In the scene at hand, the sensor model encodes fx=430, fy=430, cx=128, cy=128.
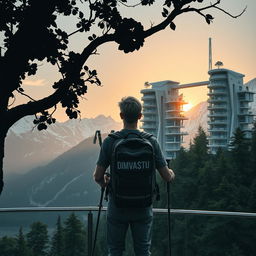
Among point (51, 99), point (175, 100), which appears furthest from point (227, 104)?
point (51, 99)

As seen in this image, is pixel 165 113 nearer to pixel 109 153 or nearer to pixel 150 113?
pixel 150 113

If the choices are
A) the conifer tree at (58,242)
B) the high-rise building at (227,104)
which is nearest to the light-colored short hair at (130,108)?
the conifer tree at (58,242)

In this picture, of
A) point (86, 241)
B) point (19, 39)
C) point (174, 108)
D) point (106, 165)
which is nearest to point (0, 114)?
point (19, 39)

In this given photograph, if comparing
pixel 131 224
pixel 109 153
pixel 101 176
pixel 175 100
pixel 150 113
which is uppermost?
pixel 175 100

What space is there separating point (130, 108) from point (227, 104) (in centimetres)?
13591

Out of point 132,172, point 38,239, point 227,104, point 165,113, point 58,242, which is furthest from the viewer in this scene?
point 165,113

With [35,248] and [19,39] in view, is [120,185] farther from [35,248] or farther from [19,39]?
[35,248]

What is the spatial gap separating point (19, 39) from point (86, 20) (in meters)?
1.61

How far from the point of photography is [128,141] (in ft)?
11.4

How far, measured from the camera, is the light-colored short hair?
3582mm

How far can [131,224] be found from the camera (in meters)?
3.56

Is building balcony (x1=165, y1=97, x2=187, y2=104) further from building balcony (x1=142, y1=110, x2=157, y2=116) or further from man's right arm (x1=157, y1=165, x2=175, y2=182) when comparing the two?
Answer: man's right arm (x1=157, y1=165, x2=175, y2=182)

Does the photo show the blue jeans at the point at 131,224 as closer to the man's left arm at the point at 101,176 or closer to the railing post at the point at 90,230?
the man's left arm at the point at 101,176

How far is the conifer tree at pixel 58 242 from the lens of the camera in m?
6.50
